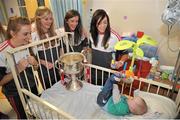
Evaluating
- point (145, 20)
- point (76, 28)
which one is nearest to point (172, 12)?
point (145, 20)

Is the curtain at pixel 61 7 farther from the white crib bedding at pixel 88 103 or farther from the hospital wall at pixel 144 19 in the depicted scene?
the white crib bedding at pixel 88 103

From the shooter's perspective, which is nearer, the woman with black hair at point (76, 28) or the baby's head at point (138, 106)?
the baby's head at point (138, 106)

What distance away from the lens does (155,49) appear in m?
1.80

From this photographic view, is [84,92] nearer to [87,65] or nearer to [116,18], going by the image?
[87,65]

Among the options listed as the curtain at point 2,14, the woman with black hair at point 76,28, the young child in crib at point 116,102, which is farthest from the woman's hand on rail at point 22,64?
the curtain at point 2,14

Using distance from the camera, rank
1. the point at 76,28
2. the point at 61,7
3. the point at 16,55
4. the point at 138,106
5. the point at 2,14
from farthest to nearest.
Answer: the point at 2,14
the point at 61,7
the point at 76,28
the point at 16,55
the point at 138,106

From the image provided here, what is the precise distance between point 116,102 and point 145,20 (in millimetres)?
1244

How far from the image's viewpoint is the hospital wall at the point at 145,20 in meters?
1.79

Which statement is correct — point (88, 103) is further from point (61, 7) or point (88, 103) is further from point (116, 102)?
point (61, 7)

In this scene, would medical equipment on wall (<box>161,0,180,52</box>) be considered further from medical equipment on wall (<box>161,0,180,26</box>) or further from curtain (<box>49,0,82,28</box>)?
curtain (<box>49,0,82,28</box>)

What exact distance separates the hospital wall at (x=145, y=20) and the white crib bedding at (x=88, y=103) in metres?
0.92

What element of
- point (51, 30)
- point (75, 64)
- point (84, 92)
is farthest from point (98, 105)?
point (51, 30)

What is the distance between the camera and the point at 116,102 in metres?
1.16

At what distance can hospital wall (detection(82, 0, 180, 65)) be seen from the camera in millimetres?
1792
